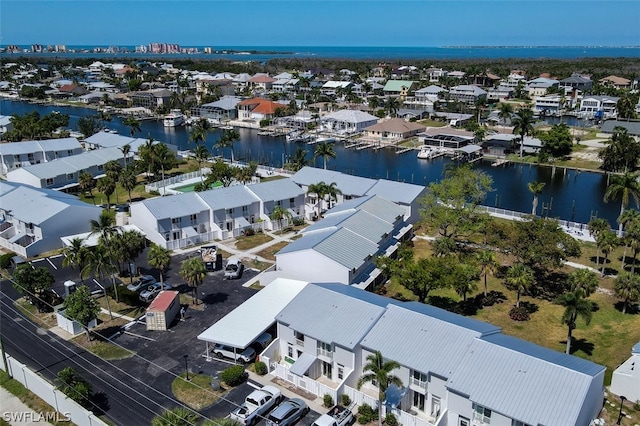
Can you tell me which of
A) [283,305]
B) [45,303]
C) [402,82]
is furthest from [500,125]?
[45,303]

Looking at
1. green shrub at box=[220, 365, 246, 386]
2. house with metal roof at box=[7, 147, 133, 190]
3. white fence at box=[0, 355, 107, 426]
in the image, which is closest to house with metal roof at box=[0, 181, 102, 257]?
house with metal roof at box=[7, 147, 133, 190]

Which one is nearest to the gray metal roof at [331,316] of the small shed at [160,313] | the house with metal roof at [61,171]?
the small shed at [160,313]

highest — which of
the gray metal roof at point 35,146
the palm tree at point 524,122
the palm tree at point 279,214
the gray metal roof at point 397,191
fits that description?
the palm tree at point 524,122

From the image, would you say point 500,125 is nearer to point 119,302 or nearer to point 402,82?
point 402,82

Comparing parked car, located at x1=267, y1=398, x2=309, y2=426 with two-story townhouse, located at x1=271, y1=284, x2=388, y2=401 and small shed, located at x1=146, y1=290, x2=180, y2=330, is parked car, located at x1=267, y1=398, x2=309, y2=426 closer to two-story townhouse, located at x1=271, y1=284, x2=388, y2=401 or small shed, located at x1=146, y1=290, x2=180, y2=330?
two-story townhouse, located at x1=271, y1=284, x2=388, y2=401

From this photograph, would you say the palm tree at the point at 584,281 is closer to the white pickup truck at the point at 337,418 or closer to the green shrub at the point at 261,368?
the white pickup truck at the point at 337,418

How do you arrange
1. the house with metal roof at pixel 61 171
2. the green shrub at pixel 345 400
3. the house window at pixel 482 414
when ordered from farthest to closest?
the house with metal roof at pixel 61 171
the green shrub at pixel 345 400
the house window at pixel 482 414

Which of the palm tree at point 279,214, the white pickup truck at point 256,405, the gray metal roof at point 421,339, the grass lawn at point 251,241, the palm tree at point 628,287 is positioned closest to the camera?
the white pickup truck at point 256,405
